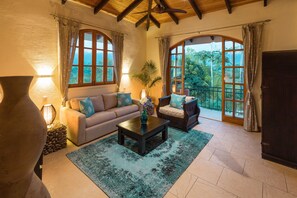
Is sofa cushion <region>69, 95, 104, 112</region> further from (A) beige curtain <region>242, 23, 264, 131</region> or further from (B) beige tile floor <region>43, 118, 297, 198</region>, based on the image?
(A) beige curtain <region>242, 23, 264, 131</region>

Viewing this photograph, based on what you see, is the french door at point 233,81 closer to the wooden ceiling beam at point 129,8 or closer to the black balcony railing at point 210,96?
the black balcony railing at point 210,96

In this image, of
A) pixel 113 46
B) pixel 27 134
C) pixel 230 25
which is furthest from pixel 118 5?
pixel 27 134

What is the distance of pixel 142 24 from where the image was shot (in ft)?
18.9

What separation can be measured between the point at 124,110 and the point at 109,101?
1.77 ft

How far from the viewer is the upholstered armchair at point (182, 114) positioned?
3844 mm

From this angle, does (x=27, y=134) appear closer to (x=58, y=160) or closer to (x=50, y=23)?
(x=58, y=160)

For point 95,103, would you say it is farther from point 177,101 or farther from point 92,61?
point 177,101

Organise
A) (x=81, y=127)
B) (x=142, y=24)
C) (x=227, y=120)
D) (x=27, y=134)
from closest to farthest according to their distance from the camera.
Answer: (x=27, y=134)
(x=81, y=127)
(x=227, y=120)
(x=142, y=24)

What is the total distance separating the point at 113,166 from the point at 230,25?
4.63 m

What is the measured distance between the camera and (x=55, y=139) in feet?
9.66

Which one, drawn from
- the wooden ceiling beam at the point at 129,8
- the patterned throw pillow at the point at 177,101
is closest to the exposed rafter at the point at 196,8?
the wooden ceiling beam at the point at 129,8

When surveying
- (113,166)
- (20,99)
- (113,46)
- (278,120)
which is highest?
(113,46)

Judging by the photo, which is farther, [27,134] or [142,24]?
[142,24]

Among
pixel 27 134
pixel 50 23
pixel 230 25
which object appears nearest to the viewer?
pixel 27 134
